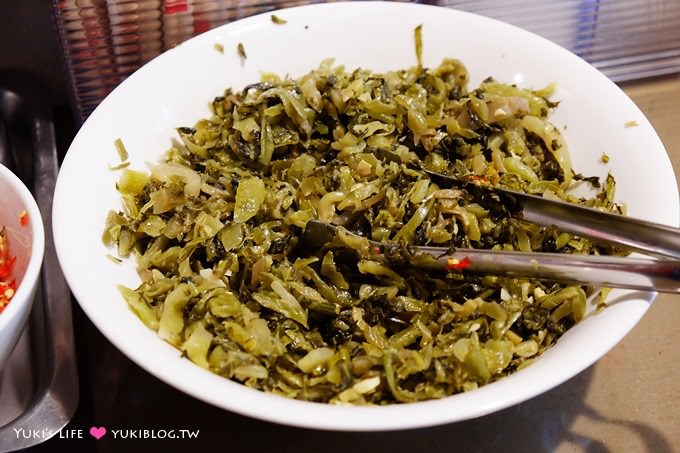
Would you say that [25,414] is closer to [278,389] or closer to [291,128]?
[278,389]

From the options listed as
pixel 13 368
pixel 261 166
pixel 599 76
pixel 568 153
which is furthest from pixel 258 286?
pixel 599 76

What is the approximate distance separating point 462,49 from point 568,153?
Result: 0.45 m

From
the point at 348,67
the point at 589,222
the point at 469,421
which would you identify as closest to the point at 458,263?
the point at 589,222

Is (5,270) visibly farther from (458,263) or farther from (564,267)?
(564,267)

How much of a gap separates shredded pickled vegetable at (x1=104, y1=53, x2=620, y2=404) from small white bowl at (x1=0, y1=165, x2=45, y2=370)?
0.16 metres

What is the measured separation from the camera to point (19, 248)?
159 cm

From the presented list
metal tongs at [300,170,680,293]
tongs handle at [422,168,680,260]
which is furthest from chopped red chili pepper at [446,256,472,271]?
tongs handle at [422,168,680,260]

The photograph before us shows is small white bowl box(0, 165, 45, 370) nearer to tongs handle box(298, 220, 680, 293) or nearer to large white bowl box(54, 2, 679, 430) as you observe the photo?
large white bowl box(54, 2, 679, 430)

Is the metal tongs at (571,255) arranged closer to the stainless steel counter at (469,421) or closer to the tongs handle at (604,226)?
the tongs handle at (604,226)

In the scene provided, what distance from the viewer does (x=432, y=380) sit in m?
1.32

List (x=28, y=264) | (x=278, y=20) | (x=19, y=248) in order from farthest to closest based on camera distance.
→ (x=278, y=20) < (x=19, y=248) < (x=28, y=264)

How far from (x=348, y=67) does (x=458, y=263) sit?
82 cm

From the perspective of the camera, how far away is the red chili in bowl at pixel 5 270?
153cm

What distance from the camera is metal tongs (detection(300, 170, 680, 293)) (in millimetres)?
1328
